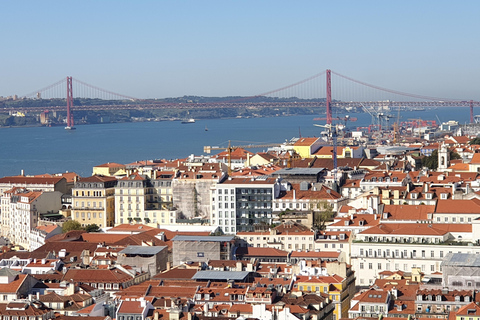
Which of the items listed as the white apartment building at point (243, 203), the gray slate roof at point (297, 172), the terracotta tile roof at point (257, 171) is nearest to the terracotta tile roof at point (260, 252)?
the white apartment building at point (243, 203)

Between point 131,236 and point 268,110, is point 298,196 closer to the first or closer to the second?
point 131,236

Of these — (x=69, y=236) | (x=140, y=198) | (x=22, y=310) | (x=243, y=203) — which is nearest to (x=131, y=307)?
(x=22, y=310)

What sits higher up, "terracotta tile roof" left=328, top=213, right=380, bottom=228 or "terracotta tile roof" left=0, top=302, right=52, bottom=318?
"terracotta tile roof" left=328, top=213, right=380, bottom=228

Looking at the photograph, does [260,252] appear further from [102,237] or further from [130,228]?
[130,228]

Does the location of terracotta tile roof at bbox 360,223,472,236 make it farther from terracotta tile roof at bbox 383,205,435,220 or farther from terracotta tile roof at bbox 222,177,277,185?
terracotta tile roof at bbox 222,177,277,185

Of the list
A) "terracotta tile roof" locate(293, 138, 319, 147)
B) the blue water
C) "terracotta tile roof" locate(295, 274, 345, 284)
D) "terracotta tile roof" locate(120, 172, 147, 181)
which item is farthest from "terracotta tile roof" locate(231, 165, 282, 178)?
the blue water
